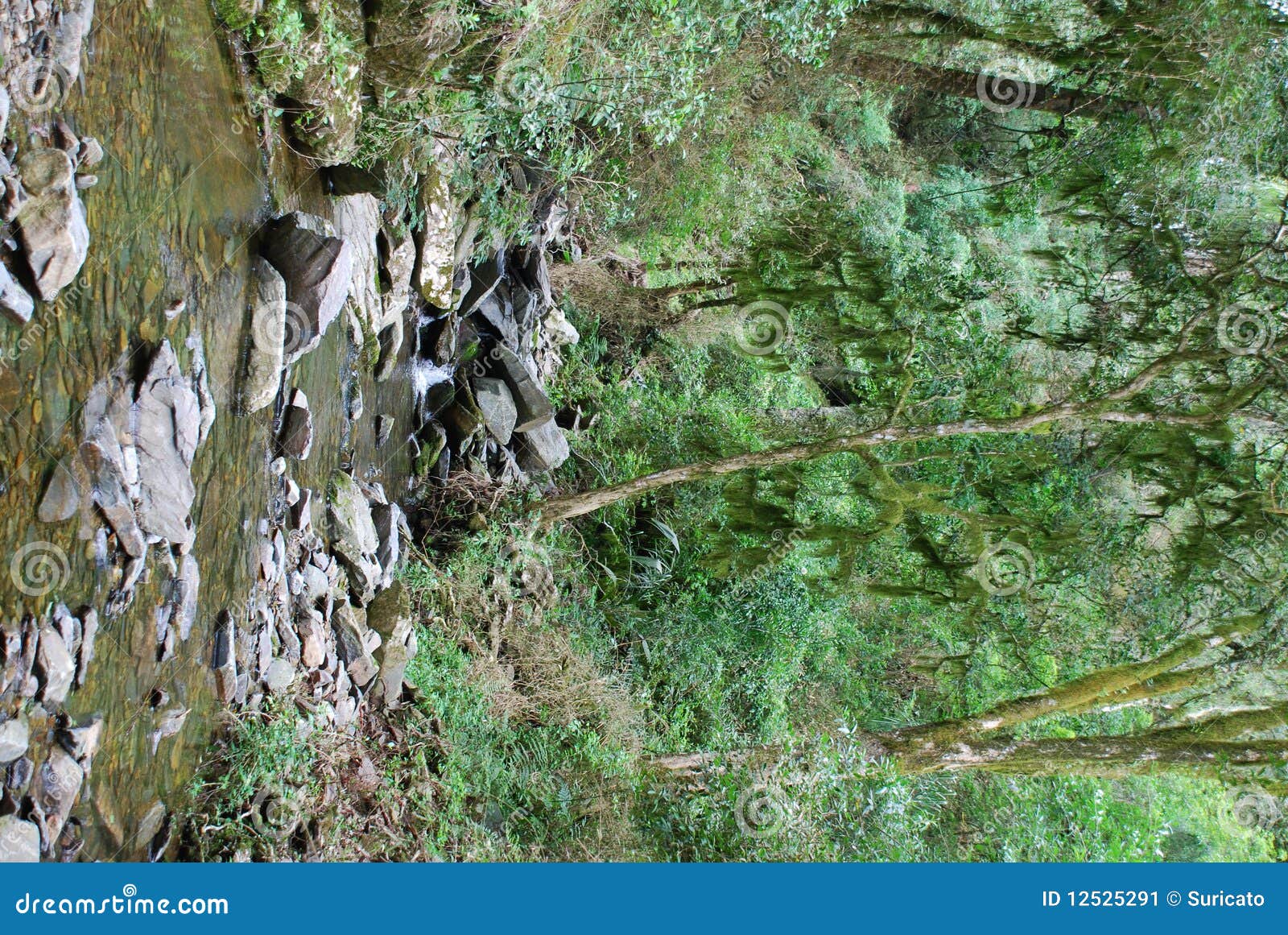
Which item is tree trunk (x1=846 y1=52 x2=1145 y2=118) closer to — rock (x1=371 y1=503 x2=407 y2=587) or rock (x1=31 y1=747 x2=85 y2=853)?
rock (x1=371 y1=503 x2=407 y2=587)

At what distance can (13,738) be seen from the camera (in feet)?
12.2

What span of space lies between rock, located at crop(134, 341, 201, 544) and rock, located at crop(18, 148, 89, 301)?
0.67m

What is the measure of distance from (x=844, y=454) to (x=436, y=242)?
18.0 ft

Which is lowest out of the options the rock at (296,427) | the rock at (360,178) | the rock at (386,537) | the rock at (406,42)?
the rock at (386,537)

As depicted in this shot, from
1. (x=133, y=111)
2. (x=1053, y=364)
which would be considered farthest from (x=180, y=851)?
(x=1053, y=364)

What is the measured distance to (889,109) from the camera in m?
12.6

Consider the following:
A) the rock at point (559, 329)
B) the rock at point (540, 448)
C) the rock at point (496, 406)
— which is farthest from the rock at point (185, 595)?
the rock at point (559, 329)

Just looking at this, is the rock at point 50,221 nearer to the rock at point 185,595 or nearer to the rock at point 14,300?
the rock at point 14,300

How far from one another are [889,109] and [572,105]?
22.0ft

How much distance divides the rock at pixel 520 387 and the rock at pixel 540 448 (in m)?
0.12

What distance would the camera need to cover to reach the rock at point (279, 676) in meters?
5.87

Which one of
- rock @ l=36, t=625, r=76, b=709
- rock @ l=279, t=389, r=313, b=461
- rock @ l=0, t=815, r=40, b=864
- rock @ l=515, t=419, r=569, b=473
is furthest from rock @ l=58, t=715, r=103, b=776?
rock @ l=515, t=419, r=569, b=473

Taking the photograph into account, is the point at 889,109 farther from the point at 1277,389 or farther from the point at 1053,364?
the point at 1277,389

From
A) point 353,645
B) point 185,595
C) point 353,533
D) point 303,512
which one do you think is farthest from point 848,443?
point 185,595
